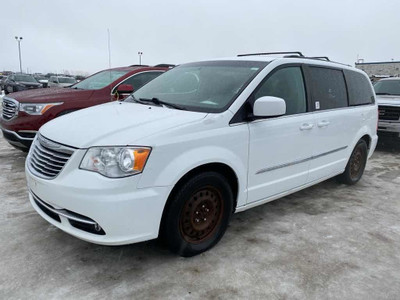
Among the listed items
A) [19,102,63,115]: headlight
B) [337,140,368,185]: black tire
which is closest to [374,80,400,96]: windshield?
[337,140,368,185]: black tire

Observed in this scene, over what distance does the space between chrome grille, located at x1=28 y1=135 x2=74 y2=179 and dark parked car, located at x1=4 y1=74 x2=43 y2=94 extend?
2026 cm

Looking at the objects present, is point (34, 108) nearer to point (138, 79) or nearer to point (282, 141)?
point (138, 79)

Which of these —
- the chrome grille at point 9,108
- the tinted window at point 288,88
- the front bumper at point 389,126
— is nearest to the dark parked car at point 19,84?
the chrome grille at point 9,108

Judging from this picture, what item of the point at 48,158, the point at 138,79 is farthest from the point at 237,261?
the point at 138,79

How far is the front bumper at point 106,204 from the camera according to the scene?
243 centimetres

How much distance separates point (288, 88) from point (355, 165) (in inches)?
83.9

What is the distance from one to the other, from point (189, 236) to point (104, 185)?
886 mm

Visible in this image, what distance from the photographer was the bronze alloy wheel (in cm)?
285

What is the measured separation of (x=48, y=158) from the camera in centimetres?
280

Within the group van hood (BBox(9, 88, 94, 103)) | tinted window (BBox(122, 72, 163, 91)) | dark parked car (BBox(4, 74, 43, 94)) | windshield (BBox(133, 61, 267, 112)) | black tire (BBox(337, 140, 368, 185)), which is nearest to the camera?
windshield (BBox(133, 61, 267, 112))

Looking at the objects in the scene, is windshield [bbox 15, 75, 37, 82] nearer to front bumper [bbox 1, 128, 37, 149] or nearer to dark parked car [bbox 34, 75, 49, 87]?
dark parked car [bbox 34, 75, 49, 87]

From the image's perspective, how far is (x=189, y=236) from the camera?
2.92m

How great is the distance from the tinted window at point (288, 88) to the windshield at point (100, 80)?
3.56 metres

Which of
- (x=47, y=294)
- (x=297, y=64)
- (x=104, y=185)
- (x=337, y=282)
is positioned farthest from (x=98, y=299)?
(x=297, y=64)
